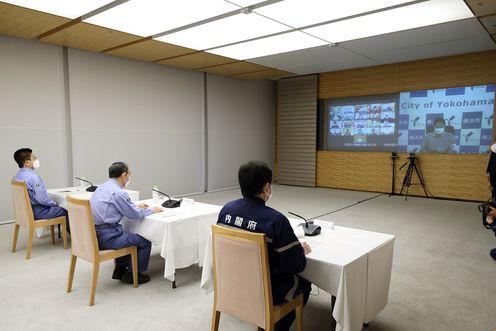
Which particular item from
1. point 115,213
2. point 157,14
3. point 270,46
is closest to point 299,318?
point 115,213

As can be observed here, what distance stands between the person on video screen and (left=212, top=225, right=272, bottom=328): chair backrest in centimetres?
699

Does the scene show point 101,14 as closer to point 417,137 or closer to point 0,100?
point 0,100

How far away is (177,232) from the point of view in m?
3.15

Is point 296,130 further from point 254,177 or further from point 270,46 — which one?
point 254,177

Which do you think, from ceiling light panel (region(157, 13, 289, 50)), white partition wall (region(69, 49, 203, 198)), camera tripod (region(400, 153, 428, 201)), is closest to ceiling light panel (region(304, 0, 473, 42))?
ceiling light panel (region(157, 13, 289, 50))

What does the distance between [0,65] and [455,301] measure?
6431mm

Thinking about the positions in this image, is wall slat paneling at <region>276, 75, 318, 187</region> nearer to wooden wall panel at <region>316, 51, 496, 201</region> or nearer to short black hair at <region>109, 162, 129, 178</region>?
wooden wall panel at <region>316, 51, 496, 201</region>

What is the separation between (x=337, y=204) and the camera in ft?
23.1

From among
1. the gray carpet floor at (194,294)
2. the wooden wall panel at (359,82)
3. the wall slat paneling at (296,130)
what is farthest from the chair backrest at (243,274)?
the wall slat paneling at (296,130)

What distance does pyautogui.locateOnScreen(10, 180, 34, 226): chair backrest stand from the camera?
3.90 m

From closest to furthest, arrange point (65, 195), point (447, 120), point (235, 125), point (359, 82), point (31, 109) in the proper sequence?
1. point (65, 195)
2. point (31, 109)
3. point (447, 120)
4. point (359, 82)
5. point (235, 125)

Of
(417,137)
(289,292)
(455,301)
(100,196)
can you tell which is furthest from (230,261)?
(417,137)

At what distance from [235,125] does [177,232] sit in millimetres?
6261

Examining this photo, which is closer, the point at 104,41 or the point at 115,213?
the point at 115,213
